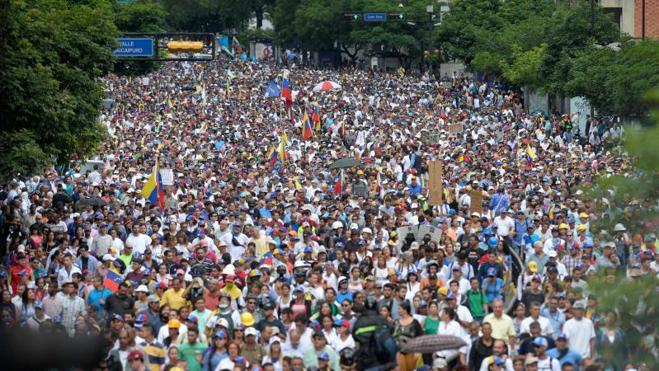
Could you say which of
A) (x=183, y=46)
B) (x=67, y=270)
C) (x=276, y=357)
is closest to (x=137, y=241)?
(x=67, y=270)

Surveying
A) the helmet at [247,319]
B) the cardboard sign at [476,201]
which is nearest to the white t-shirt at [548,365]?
the helmet at [247,319]

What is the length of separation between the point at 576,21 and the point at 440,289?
36256mm

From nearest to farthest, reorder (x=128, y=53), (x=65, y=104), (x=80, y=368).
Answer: (x=80, y=368) < (x=65, y=104) < (x=128, y=53)

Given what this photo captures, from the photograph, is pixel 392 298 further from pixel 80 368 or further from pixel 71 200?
pixel 71 200

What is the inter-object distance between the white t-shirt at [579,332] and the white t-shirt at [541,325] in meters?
0.16

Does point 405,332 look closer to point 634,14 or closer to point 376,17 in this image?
point 634,14

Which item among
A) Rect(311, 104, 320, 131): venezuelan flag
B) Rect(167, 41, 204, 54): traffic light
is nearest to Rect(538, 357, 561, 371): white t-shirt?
Rect(167, 41, 204, 54): traffic light

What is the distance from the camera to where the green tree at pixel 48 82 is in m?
23.8

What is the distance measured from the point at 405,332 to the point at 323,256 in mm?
4081

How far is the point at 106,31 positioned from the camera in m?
32.0

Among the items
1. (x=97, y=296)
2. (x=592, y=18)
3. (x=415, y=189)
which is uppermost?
(x=592, y=18)

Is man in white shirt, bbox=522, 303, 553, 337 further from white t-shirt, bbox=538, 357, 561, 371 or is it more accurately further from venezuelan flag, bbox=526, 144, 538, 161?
venezuelan flag, bbox=526, 144, 538, 161

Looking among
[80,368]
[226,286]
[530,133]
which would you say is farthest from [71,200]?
[80,368]

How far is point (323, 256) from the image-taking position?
18297 mm
